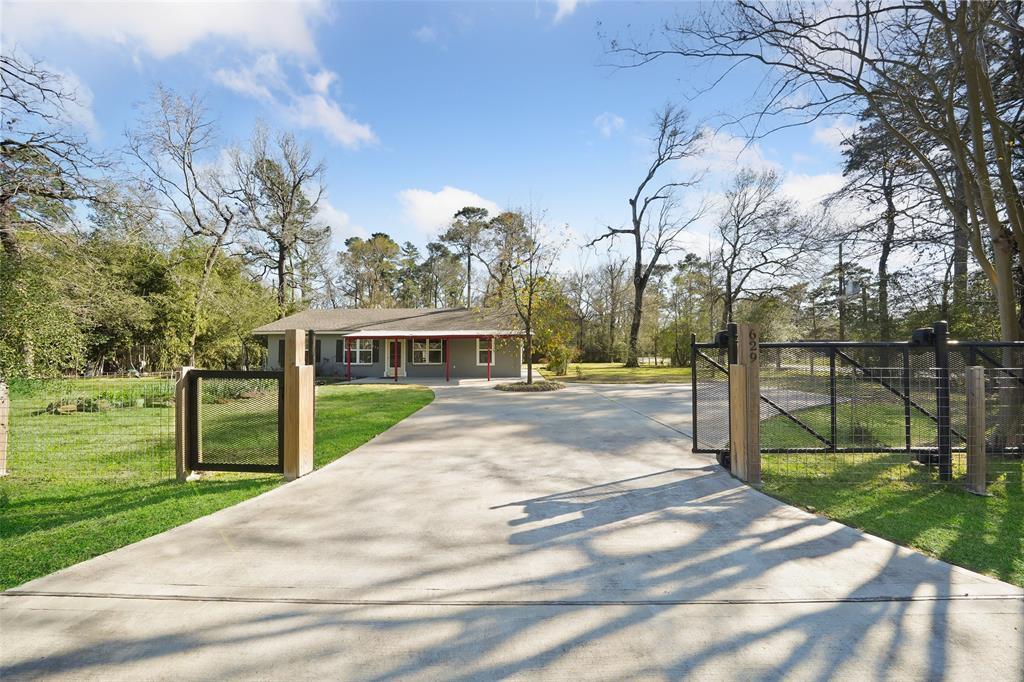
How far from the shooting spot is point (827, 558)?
3.11 meters

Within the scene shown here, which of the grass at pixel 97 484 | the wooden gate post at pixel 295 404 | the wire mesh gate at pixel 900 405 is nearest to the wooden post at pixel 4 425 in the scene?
the grass at pixel 97 484

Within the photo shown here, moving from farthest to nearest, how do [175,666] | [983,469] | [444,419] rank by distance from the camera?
[444,419]
[983,469]
[175,666]

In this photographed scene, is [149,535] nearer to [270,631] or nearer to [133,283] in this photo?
[270,631]

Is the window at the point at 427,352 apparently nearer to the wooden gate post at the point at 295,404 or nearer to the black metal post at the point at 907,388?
the wooden gate post at the point at 295,404

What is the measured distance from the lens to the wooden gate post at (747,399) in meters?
4.82

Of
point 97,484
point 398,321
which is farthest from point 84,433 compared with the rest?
point 398,321

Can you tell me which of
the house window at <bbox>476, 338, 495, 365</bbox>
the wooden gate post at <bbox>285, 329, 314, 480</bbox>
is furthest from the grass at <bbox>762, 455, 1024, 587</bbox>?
the house window at <bbox>476, 338, 495, 365</bbox>

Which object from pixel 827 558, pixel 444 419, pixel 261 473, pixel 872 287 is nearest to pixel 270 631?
pixel 827 558

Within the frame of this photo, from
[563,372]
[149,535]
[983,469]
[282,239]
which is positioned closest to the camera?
[149,535]

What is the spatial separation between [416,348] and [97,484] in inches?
642

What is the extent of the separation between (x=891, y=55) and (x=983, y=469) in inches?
221

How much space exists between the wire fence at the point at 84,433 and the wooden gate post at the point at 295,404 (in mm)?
1511

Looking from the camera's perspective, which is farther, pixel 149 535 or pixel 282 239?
pixel 282 239

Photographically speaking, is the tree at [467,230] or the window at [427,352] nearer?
the window at [427,352]
